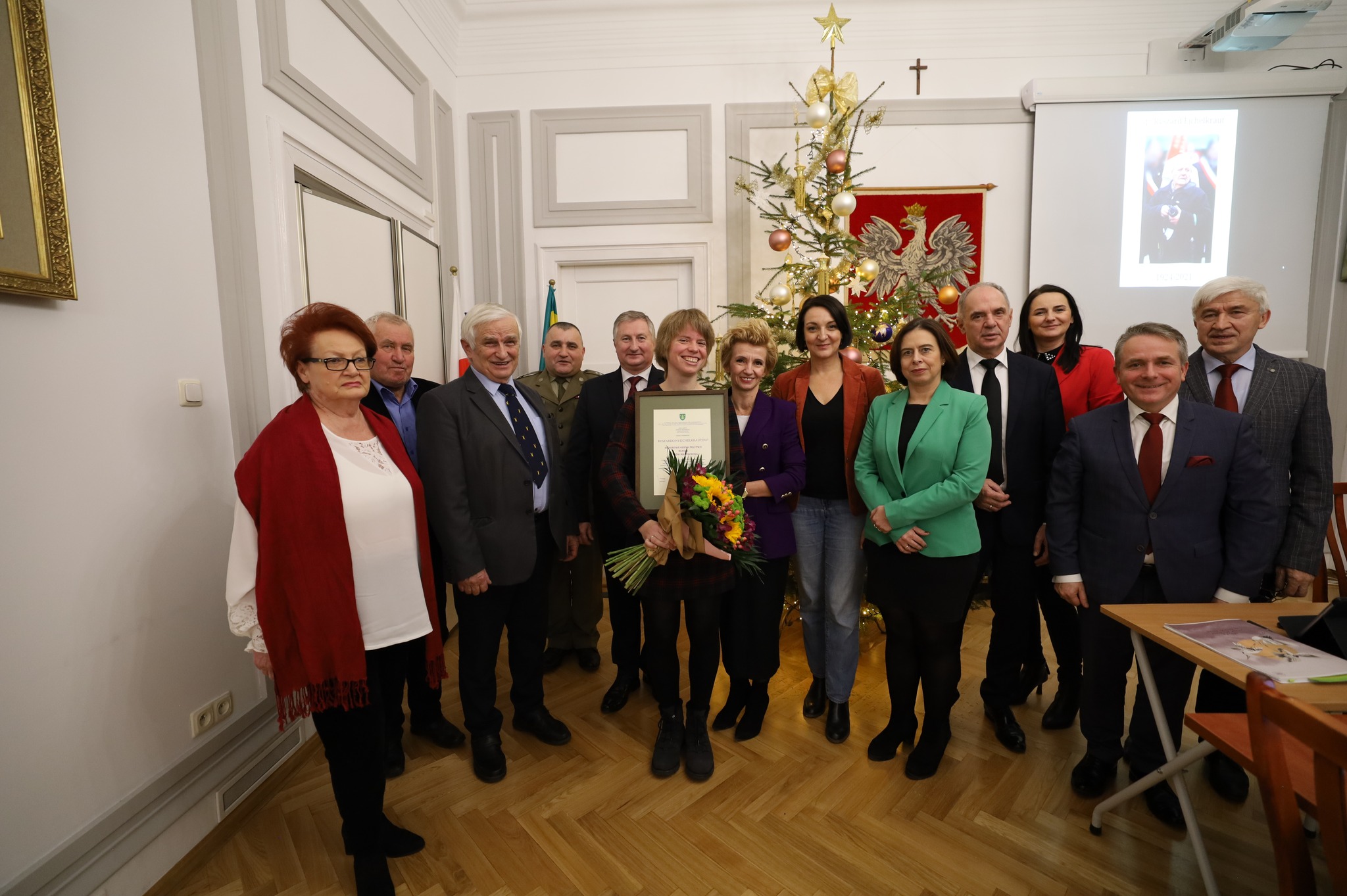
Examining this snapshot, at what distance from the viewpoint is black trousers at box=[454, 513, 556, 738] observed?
2.17 m

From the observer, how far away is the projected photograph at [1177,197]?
14.3 ft

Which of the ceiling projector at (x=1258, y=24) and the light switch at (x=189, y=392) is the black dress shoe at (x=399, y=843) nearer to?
the light switch at (x=189, y=392)

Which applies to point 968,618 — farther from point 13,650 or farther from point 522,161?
point 522,161

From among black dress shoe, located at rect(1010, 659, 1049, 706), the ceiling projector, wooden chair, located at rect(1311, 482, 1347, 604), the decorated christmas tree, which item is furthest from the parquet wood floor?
the ceiling projector

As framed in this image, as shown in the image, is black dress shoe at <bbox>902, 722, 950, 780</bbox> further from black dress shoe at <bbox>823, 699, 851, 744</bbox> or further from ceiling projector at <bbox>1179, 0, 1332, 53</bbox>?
ceiling projector at <bbox>1179, 0, 1332, 53</bbox>

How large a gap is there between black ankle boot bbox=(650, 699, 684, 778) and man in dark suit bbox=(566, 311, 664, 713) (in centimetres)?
46

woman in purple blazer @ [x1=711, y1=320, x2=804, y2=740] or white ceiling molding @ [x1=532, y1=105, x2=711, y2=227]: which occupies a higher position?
white ceiling molding @ [x1=532, y1=105, x2=711, y2=227]

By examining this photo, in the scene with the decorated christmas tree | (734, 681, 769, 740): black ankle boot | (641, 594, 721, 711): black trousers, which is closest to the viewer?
(641, 594, 721, 711): black trousers

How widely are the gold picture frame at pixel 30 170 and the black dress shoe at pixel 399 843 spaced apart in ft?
5.82

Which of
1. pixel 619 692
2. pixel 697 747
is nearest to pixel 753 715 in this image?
pixel 697 747

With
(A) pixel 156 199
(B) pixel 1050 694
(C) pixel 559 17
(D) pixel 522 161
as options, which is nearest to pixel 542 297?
(D) pixel 522 161

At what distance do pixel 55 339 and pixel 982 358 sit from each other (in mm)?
2911

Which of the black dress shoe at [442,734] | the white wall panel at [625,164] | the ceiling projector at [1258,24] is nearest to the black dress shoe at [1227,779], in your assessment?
the black dress shoe at [442,734]

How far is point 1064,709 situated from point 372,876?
2626 mm
